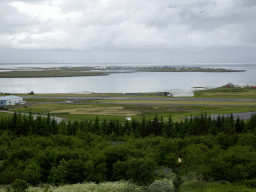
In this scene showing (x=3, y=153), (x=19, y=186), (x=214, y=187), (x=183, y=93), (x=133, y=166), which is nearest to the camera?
(x=19, y=186)

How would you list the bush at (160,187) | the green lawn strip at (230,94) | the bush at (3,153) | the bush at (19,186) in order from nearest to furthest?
the bush at (19,186) → the bush at (160,187) → the bush at (3,153) → the green lawn strip at (230,94)

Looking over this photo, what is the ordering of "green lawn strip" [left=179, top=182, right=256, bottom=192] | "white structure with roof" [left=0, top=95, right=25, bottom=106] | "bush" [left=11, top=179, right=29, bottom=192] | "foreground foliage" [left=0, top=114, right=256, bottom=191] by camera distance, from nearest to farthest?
"green lawn strip" [left=179, top=182, right=256, bottom=192] → "bush" [left=11, top=179, right=29, bottom=192] → "foreground foliage" [left=0, top=114, right=256, bottom=191] → "white structure with roof" [left=0, top=95, right=25, bottom=106]

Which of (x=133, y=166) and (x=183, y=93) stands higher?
(x=183, y=93)

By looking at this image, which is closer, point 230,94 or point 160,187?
point 160,187

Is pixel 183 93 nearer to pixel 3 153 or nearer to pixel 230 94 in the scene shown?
pixel 230 94

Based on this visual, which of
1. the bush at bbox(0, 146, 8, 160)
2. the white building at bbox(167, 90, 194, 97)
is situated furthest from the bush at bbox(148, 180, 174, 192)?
the white building at bbox(167, 90, 194, 97)

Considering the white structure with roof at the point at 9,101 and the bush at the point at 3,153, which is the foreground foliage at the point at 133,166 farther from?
the white structure with roof at the point at 9,101

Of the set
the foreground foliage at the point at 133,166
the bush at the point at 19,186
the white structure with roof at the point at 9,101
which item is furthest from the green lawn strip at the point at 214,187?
the white structure with roof at the point at 9,101

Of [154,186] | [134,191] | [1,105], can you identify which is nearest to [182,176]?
[154,186]

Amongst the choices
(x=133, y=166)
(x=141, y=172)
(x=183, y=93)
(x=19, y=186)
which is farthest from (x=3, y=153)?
(x=183, y=93)

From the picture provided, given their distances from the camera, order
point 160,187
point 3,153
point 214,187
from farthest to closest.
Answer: point 3,153 < point 214,187 < point 160,187

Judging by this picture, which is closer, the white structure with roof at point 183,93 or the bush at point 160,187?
the bush at point 160,187

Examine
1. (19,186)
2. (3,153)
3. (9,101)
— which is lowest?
(19,186)

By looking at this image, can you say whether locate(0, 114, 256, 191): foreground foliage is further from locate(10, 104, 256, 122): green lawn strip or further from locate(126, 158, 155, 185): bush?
locate(10, 104, 256, 122): green lawn strip
